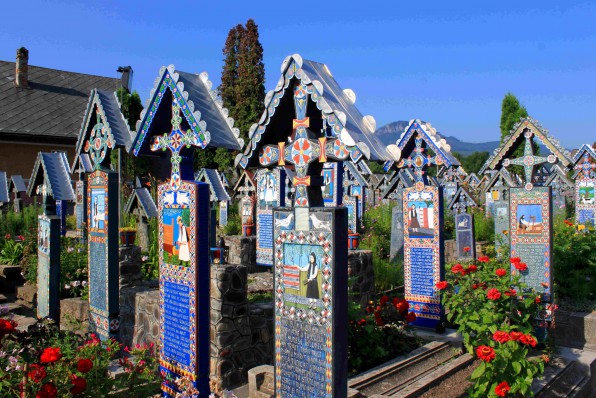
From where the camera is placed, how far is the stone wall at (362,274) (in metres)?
8.25

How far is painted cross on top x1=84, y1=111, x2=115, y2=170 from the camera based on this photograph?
21.2 ft

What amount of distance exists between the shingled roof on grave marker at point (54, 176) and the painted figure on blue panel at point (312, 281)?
4651 mm

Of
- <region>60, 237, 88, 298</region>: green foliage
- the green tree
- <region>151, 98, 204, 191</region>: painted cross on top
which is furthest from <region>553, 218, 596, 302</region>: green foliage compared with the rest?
the green tree

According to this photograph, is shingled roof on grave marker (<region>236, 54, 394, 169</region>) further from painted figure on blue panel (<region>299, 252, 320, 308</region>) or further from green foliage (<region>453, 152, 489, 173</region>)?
green foliage (<region>453, 152, 489, 173</region>)

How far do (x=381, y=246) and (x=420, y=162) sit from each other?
6.19m

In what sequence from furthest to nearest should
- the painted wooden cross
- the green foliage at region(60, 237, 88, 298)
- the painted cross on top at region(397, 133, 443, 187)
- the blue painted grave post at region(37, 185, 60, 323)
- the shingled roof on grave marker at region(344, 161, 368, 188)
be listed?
1. the painted wooden cross
2. the shingled roof on grave marker at region(344, 161, 368, 188)
3. the green foliage at region(60, 237, 88, 298)
4. the painted cross on top at region(397, 133, 443, 187)
5. the blue painted grave post at region(37, 185, 60, 323)

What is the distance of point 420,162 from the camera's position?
7.81 m

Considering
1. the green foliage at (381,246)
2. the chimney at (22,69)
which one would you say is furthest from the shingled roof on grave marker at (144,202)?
the chimney at (22,69)

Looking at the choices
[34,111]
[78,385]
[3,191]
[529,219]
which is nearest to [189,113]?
[78,385]

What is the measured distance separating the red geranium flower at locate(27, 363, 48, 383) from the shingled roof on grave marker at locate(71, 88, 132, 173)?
9.43 ft

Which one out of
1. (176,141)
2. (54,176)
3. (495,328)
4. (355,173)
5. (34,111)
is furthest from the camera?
(34,111)

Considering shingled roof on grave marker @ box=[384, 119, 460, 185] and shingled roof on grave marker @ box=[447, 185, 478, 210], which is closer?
shingled roof on grave marker @ box=[384, 119, 460, 185]

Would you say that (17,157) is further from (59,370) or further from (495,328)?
(495,328)

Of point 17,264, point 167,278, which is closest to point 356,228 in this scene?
point 17,264
